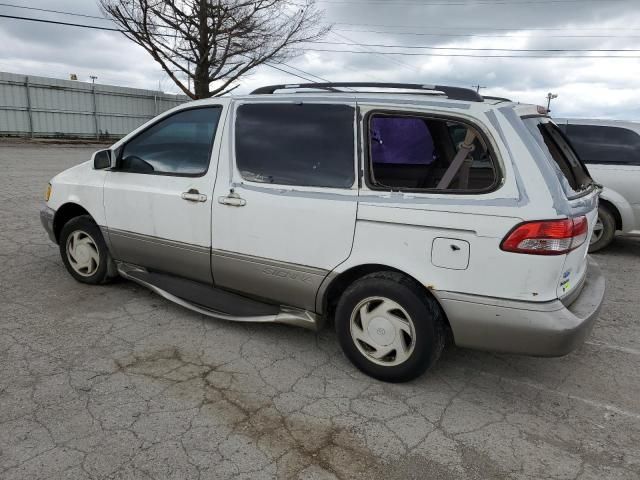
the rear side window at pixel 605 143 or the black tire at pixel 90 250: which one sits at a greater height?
the rear side window at pixel 605 143

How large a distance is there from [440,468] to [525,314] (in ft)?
2.95

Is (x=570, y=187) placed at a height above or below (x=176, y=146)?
below

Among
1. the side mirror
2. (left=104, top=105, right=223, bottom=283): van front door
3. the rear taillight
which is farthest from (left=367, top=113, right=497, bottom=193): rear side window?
the side mirror

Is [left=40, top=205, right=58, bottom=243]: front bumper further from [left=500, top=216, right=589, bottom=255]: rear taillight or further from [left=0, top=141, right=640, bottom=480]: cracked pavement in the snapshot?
[left=500, top=216, right=589, bottom=255]: rear taillight

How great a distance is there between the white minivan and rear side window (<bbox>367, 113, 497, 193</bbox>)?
1 centimetres

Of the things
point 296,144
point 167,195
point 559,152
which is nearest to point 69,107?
point 167,195

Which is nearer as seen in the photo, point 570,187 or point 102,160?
point 570,187

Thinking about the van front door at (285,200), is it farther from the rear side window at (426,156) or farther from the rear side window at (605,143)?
the rear side window at (605,143)

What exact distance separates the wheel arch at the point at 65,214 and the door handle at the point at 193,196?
139 cm

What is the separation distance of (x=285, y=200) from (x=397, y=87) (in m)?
1.02

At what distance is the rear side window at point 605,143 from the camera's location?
6418 mm

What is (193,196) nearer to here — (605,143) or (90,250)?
(90,250)

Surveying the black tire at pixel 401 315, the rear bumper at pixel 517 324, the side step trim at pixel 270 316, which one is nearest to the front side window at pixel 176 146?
the side step trim at pixel 270 316

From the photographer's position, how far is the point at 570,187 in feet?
9.62
